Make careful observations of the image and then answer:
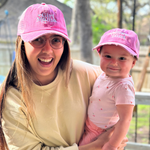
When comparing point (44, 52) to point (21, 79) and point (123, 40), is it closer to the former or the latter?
point (21, 79)

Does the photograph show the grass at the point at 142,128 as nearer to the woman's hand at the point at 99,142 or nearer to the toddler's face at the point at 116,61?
the woman's hand at the point at 99,142

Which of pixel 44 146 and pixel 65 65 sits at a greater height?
pixel 65 65

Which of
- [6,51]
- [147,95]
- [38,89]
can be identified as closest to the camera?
[38,89]

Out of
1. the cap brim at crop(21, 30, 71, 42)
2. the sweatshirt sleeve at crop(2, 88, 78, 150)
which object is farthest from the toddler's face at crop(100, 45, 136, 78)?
the sweatshirt sleeve at crop(2, 88, 78, 150)

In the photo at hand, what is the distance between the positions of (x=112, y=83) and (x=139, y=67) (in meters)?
4.65

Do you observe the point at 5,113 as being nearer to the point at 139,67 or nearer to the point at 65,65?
the point at 65,65

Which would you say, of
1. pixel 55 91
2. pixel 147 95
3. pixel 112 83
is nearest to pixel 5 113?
pixel 55 91

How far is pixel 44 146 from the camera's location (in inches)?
46.6

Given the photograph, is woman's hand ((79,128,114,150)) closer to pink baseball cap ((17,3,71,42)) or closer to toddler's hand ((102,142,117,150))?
toddler's hand ((102,142,117,150))

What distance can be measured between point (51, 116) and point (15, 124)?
0.20 m

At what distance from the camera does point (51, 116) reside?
1.14 m

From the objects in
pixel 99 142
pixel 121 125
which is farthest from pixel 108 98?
pixel 99 142

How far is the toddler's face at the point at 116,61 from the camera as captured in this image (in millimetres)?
1091

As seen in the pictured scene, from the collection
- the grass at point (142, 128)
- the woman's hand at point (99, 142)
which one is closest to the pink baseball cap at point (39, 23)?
the woman's hand at point (99, 142)
